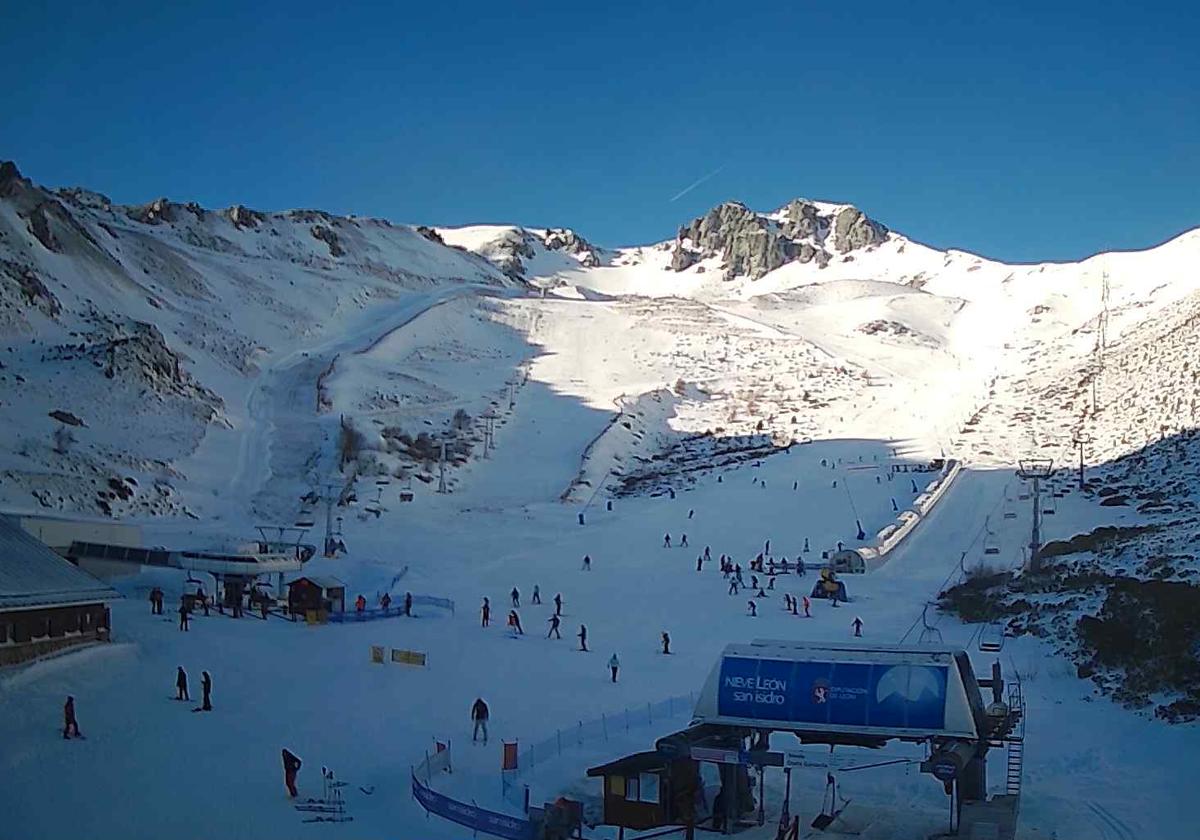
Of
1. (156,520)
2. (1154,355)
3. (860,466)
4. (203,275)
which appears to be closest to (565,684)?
(156,520)

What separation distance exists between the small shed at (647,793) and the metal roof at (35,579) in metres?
11.5

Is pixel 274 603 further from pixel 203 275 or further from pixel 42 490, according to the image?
pixel 203 275

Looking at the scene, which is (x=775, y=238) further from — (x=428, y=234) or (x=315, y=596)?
(x=315, y=596)

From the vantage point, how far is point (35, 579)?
21.0 m

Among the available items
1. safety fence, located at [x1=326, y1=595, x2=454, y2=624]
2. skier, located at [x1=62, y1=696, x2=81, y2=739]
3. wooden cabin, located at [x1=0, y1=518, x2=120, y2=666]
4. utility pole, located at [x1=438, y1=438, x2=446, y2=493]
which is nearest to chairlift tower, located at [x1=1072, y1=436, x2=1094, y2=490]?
utility pole, located at [x1=438, y1=438, x2=446, y2=493]

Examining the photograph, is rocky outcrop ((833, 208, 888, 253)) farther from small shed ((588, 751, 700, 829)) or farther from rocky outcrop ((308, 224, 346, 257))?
small shed ((588, 751, 700, 829))

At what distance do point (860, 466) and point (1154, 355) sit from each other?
20356 mm

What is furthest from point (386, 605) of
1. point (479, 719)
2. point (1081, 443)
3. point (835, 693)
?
point (1081, 443)

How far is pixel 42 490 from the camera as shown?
1414 inches

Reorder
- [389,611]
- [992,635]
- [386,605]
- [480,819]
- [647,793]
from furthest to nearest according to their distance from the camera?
[386,605] < [389,611] < [992,635] < [647,793] < [480,819]

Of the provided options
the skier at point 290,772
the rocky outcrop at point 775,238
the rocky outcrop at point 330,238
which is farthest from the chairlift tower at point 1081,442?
the rocky outcrop at point 775,238

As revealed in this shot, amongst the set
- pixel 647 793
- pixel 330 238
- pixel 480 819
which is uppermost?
pixel 330 238

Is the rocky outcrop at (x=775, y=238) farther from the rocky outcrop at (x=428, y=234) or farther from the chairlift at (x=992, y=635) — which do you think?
the chairlift at (x=992, y=635)

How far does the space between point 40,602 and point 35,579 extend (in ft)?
2.70
